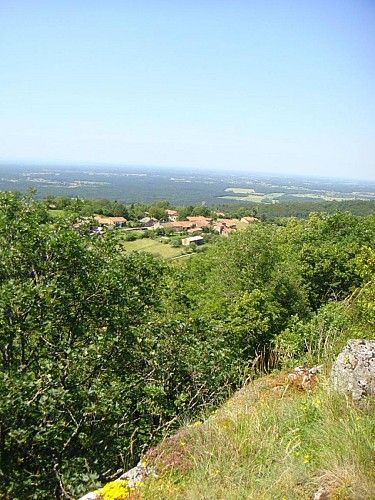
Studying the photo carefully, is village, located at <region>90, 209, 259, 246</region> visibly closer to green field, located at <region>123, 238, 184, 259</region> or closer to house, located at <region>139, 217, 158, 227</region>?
house, located at <region>139, 217, 158, 227</region>

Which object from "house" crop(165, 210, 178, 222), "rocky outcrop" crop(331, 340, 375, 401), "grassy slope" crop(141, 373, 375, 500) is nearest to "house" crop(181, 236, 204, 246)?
"house" crop(165, 210, 178, 222)

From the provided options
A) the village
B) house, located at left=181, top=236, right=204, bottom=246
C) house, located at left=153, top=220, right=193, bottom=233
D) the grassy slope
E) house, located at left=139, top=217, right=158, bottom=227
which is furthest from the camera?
house, located at left=139, top=217, right=158, bottom=227

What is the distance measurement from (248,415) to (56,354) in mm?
3852

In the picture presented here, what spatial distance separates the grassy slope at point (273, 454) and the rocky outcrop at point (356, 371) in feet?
0.74

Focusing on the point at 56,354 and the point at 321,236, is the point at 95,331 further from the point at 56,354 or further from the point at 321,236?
the point at 321,236

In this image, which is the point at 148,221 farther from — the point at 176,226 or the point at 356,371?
the point at 356,371

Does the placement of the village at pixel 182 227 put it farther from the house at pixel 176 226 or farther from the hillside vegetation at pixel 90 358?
the hillside vegetation at pixel 90 358

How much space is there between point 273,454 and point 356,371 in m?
1.88

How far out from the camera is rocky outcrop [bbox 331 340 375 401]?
462 cm

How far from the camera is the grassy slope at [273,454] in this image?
10.3 feet

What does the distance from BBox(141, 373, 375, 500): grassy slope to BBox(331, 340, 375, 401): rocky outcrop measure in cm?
23

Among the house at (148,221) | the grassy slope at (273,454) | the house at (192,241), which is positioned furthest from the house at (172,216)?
the grassy slope at (273,454)

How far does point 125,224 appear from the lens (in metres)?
85.8

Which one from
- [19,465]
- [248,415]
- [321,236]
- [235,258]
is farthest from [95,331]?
[321,236]
